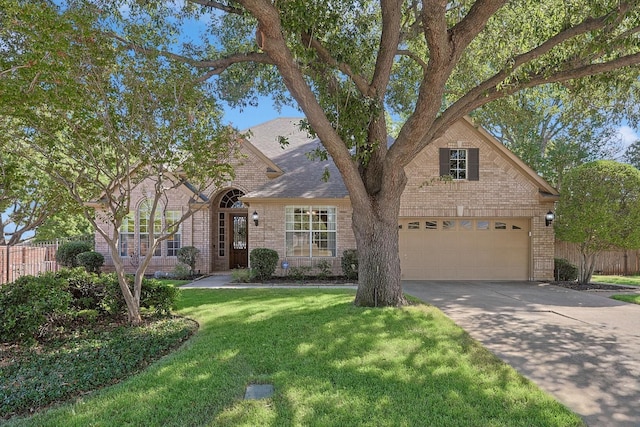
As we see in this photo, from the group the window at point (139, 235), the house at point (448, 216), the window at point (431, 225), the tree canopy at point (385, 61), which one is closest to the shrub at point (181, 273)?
the window at point (139, 235)

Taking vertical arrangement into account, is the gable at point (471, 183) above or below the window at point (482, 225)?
above

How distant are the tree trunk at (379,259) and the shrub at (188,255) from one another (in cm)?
898

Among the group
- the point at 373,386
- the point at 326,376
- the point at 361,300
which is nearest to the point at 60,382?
the point at 326,376

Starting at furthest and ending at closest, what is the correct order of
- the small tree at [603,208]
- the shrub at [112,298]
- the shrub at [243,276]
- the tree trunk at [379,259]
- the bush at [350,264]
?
the bush at [350,264], the shrub at [243,276], the small tree at [603,208], the tree trunk at [379,259], the shrub at [112,298]

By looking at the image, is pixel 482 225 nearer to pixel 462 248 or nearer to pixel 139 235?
pixel 462 248

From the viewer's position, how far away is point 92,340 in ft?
21.2

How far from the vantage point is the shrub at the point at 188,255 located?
15055 millimetres

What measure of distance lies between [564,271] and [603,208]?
3.37 meters

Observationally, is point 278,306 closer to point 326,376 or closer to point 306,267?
point 326,376

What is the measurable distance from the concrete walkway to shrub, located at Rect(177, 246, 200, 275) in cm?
860

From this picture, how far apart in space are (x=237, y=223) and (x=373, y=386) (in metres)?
14.0

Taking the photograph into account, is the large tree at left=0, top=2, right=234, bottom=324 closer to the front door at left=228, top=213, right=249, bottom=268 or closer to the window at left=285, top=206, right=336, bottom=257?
the window at left=285, top=206, right=336, bottom=257

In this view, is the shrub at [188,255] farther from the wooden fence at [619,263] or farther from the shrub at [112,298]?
the wooden fence at [619,263]

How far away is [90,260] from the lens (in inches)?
574
